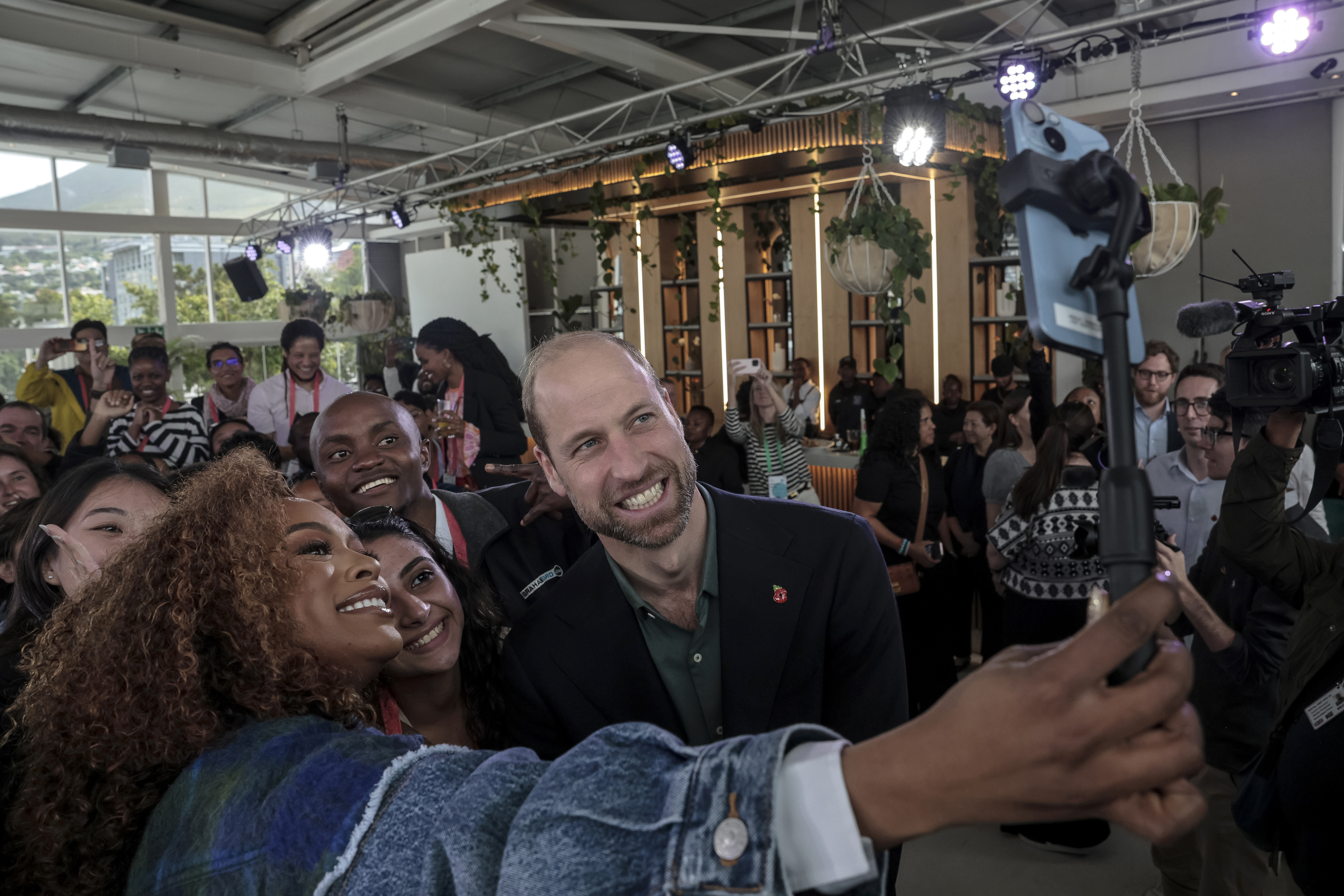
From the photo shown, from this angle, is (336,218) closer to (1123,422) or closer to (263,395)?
(263,395)

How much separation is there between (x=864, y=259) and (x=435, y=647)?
3947 millimetres

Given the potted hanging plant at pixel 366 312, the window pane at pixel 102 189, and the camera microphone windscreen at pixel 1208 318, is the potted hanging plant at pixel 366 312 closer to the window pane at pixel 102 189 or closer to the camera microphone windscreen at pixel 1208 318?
the window pane at pixel 102 189

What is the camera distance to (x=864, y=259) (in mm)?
4891

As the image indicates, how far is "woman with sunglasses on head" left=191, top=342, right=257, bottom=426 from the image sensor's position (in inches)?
195

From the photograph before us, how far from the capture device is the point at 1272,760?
178 cm

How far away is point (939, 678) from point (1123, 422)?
11.9ft

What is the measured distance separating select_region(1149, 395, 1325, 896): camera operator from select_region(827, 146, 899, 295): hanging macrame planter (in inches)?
99.0

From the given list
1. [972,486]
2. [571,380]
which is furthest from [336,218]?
[571,380]

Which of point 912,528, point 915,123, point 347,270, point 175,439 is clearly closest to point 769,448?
point 912,528

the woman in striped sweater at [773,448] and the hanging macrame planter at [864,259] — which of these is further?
the hanging macrame planter at [864,259]

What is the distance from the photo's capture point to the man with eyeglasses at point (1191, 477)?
3.02 meters

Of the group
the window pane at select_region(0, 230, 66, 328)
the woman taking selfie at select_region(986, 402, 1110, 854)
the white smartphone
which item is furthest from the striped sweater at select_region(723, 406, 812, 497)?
the window pane at select_region(0, 230, 66, 328)

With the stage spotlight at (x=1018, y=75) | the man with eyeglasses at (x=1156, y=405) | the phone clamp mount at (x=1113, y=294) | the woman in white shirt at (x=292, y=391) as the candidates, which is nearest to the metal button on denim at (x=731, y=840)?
the phone clamp mount at (x=1113, y=294)

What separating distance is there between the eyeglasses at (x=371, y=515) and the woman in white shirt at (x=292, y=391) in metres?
2.97
